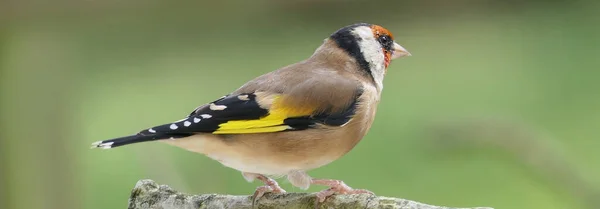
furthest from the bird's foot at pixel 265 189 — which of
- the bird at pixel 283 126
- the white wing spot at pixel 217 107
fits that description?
the white wing spot at pixel 217 107

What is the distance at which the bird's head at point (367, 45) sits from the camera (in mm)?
1517

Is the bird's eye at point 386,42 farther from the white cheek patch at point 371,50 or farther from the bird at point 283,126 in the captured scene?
the bird at point 283,126

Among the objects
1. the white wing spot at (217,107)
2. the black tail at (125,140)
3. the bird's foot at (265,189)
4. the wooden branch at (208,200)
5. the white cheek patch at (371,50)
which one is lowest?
the wooden branch at (208,200)

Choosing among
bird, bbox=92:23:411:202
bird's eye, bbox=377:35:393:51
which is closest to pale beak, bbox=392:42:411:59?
bird's eye, bbox=377:35:393:51

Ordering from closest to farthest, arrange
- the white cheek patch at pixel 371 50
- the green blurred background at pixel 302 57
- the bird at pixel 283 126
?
the bird at pixel 283 126 < the white cheek patch at pixel 371 50 < the green blurred background at pixel 302 57

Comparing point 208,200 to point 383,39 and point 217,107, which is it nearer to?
point 217,107

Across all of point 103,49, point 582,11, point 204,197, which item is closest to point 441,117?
point 582,11

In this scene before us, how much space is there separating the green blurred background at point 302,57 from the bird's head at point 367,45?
37 cm

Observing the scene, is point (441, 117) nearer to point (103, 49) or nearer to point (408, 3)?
point (408, 3)

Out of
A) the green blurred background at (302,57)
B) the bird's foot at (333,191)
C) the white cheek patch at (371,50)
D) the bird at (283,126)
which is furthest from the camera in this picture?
the green blurred background at (302,57)

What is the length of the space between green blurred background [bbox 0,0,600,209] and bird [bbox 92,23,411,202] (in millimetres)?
443

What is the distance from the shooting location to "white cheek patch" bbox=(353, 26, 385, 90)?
152 centimetres

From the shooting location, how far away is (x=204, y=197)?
1.27 meters

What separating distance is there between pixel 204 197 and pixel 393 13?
0.90 metres
